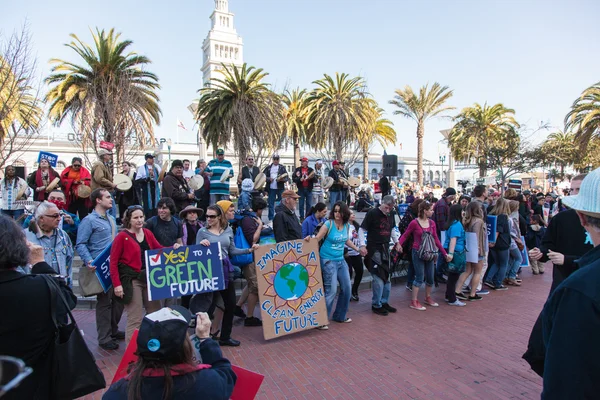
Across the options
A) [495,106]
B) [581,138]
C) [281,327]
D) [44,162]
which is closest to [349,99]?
[581,138]

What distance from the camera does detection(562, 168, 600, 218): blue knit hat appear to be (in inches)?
70.9

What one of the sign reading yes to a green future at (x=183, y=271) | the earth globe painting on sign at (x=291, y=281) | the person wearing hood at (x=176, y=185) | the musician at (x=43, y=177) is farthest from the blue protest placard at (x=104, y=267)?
the musician at (x=43, y=177)

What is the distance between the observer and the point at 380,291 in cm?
679

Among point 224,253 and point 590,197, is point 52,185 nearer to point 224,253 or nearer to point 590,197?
point 224,253

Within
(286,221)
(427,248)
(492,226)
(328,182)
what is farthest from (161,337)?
(328,182)

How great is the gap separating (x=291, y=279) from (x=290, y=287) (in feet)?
0.38

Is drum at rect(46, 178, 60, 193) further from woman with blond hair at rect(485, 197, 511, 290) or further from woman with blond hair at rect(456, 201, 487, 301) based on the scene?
woman with blond hair at rect(485, 197, 511, 290)

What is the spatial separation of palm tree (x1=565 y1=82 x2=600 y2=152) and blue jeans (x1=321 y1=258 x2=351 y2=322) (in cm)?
2327

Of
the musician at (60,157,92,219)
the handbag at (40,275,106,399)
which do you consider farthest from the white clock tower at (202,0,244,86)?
the handbag at (40,275,106,399)

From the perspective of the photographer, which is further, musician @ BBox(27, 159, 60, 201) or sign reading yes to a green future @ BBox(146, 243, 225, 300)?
musician @ BBox(27, 159, 60, 201)

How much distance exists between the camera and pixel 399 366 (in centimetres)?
473

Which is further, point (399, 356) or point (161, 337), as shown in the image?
point (399, 356)

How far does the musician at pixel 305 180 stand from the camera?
39.9 feet

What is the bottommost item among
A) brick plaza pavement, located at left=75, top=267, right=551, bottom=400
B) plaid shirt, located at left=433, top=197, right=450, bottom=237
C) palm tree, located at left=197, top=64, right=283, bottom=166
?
brick plaza pavement, located at left=75, top=267, right=551, bottom=400
